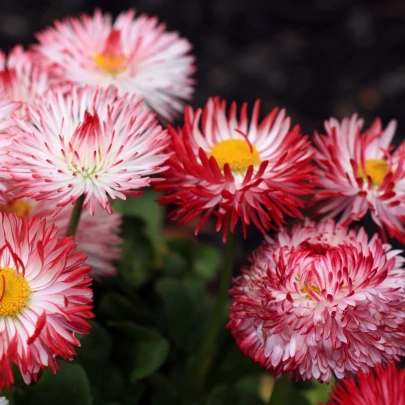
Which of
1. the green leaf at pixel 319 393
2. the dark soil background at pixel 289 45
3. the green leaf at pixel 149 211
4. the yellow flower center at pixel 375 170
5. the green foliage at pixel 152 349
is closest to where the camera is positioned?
the yellow flower center at pixel 375 170

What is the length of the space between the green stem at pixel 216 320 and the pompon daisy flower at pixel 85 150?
147 millimetres

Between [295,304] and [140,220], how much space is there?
694mm

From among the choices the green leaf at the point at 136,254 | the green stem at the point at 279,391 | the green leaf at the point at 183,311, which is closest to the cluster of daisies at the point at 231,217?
the green stem at the point at 279,391

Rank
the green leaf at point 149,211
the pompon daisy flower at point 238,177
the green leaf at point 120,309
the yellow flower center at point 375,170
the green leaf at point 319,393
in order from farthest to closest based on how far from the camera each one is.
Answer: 1. the green leaf at point 149,211
2. the green leaf at point 319,393
3. the green leaf at point 120,309
4. the yellow flower center at point 375,170
5. the pompon daisy flower at point 238,177

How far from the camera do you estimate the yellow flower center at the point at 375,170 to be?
3.11ft

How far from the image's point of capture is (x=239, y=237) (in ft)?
7.29

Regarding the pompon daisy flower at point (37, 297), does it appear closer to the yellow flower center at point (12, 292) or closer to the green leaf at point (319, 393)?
the yellow flower center at point (12, 292)

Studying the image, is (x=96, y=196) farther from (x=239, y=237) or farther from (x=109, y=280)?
(x=239, y=237)

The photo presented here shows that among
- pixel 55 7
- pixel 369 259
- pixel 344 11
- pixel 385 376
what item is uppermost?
pixel 55 7

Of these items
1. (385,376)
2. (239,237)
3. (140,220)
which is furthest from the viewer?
(239,237)

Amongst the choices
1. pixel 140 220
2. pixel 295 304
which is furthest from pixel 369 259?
pixel 140 220

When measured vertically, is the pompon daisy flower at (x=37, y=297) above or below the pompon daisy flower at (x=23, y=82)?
below

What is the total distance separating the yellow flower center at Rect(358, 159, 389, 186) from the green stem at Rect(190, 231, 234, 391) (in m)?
0.20

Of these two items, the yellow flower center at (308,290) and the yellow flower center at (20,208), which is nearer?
the yellow flower center at (308,290)
